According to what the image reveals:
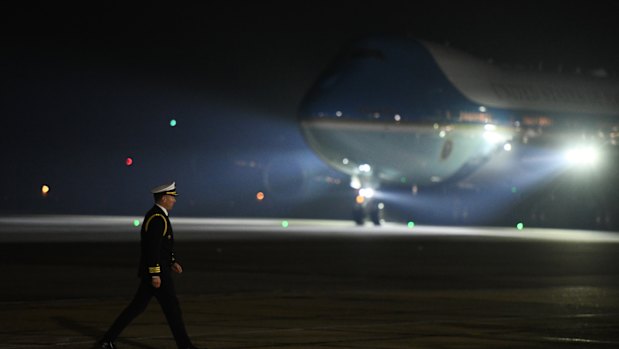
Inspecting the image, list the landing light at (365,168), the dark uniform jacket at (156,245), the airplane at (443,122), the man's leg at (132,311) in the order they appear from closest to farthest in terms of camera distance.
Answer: the dark uniform jacket at (156,245)
the man's leg at (132,311)
the airplane at (443,122)
the landing light at (365,168)

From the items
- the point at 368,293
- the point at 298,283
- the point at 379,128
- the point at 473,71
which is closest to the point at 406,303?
the point at 368,293

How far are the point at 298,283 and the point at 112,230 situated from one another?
74.1 feet

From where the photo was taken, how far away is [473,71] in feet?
184

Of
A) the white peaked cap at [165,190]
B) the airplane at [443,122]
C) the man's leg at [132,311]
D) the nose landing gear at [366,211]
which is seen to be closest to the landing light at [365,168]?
the airplane at [443,122]

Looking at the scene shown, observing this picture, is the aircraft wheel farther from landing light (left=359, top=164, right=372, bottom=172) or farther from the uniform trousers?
the uniform trousers

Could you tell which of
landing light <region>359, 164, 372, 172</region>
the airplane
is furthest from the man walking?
landing light <region>359, 164, 372, 172</region>

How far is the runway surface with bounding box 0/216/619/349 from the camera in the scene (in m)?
16.1

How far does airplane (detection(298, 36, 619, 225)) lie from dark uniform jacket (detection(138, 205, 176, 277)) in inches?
1467

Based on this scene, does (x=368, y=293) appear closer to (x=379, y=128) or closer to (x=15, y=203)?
(x=379, y=128)

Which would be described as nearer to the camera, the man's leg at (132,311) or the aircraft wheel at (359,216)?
the man's leg at (132,311)

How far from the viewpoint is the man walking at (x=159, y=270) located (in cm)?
1425

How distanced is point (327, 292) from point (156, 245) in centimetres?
817

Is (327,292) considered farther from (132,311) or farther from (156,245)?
(156,245)

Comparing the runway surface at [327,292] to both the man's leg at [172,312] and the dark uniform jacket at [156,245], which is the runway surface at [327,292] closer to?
the man's leg at [172,312]
